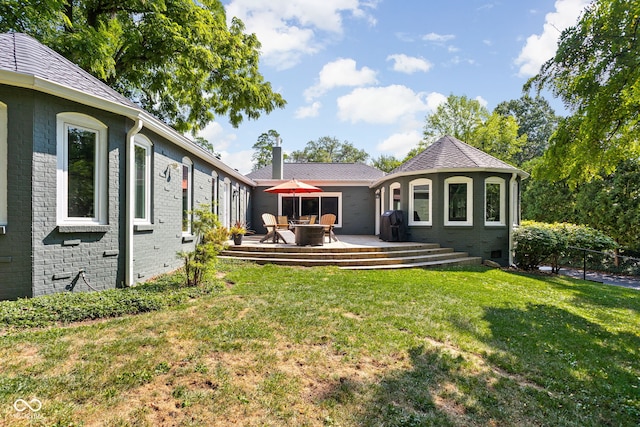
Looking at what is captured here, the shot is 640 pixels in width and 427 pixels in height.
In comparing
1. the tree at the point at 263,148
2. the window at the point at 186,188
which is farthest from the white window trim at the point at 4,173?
the tree at the point at 263,148

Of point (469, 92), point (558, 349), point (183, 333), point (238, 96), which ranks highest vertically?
point (469, 92)

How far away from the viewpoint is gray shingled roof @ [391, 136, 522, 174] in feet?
33.9

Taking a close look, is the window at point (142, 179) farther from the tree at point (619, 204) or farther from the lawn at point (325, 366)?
the tree at point (619, 204)

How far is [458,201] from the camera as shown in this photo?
1049 cm

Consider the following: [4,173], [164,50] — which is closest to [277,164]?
[164,50]

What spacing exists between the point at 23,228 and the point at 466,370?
5.71 metres

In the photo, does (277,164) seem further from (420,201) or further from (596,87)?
(596,87)

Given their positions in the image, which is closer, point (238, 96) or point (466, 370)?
point (466, 370)

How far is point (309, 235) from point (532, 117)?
40.6 meters

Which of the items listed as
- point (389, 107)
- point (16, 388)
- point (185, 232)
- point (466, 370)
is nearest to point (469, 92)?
point (389, 107)

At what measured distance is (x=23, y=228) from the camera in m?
4.24

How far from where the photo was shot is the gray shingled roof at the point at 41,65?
432 centimetres

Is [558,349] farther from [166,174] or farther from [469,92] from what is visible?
[469,92]

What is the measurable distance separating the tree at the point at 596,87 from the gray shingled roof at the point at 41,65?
8.04m
